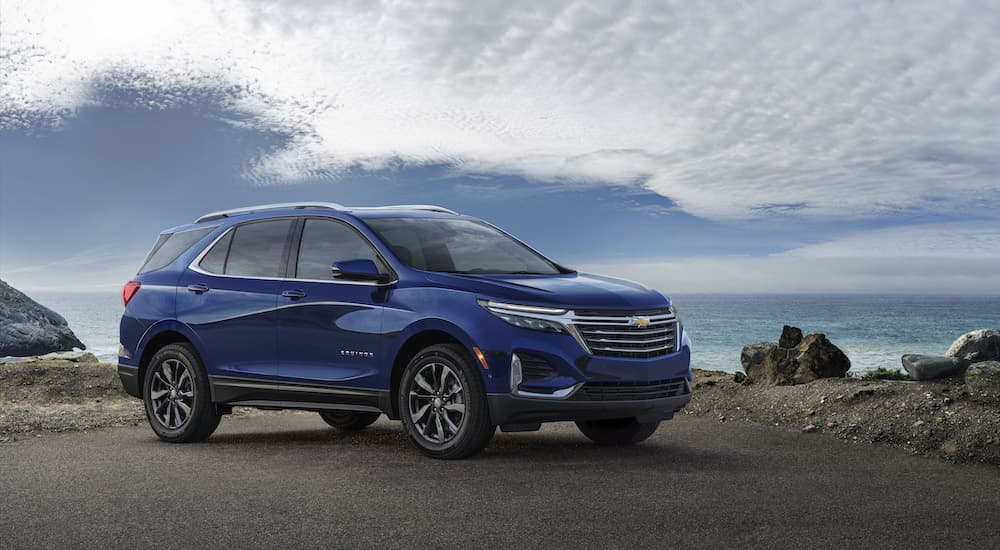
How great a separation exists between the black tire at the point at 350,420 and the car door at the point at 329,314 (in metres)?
2.01

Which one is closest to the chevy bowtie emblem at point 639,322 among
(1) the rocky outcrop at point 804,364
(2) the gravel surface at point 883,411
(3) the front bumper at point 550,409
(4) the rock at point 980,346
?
(3) the front bumper at point 550,409

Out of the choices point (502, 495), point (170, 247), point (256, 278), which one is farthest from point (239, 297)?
point (502, 495)

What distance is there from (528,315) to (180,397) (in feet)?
13.5

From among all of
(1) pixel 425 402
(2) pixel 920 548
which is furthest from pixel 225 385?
(2) pixel 920 548

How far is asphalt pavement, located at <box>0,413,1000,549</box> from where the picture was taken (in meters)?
5.59

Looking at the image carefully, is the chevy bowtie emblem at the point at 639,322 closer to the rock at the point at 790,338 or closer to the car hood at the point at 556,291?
the car hood at the point at 556,291

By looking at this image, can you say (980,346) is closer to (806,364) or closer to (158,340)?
(806,364)

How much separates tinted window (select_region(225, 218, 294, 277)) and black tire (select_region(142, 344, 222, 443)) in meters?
1.01

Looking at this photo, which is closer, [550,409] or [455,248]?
[550,409]

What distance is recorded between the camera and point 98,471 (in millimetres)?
8008

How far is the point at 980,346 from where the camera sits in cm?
1477

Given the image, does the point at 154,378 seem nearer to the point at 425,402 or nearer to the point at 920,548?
the point at 425,402

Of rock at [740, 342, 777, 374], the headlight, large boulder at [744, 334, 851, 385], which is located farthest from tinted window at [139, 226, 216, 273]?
rock at [740, 342, 777, 374]

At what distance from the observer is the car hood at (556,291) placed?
304 inches
